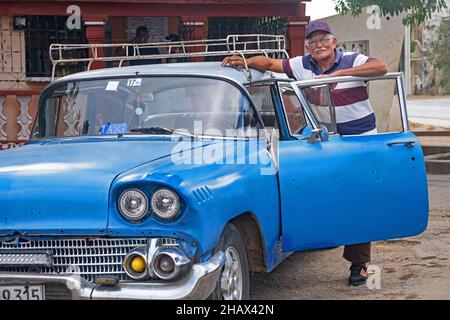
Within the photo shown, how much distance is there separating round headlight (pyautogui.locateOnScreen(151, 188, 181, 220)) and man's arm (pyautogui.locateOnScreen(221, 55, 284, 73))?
2014 millimetres

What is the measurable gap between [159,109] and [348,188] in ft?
4.39

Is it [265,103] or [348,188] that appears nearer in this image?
[348,188]

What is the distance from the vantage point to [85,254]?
4.18m

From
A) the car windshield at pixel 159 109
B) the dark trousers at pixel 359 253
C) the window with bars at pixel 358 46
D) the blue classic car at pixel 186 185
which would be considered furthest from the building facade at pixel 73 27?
the dark trousers at pixel 359 253

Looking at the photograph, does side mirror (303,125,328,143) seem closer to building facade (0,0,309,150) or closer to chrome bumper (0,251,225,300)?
chrome bumper (0,251,225,300)

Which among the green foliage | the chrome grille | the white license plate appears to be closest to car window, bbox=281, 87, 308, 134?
the chrome grille

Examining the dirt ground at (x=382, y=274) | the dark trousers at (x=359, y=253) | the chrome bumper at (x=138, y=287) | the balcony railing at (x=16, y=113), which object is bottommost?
the dirt ground at (x=382, y=274)

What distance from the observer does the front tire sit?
4.42 metres

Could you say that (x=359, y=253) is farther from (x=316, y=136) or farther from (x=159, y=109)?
(x=159, y=109)

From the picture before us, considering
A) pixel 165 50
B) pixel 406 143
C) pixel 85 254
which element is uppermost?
pixel 165 50

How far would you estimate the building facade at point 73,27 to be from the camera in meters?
12.1

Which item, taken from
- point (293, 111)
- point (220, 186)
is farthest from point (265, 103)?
point (220, 186)

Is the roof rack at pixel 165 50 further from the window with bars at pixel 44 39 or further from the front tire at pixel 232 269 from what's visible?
the front tire at pixel 232 269
